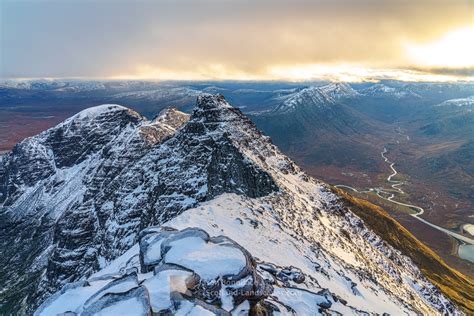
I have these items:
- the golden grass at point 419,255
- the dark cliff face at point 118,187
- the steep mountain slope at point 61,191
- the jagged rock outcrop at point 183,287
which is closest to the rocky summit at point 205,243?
the jagged rock outcrop at point 183,287

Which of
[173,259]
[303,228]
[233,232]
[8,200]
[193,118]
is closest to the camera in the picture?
[173,259]

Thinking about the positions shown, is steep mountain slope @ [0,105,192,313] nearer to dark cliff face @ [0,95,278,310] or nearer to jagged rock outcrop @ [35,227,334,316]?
dark cliff face @ [0,95,278,310]

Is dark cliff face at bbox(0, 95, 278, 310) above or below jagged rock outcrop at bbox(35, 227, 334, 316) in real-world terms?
below

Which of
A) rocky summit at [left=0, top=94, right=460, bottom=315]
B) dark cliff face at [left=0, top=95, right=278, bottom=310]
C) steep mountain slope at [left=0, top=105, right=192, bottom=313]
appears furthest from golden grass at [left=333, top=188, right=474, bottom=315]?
steep mountain slope at [left=0, top=105, right=192, bottom=313]

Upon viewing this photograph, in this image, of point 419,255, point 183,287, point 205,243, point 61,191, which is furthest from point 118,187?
point 419,255

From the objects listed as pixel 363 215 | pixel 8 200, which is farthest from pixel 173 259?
pixel 8 200

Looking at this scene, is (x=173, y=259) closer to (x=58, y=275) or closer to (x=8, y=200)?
(x=58, y=275)
